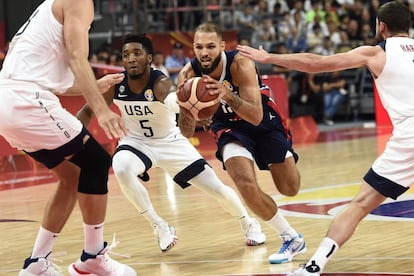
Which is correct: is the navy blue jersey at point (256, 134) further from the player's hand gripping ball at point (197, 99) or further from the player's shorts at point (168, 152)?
the player's hand gripping ball at point (197, 99)

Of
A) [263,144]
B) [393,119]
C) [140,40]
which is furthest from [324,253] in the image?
[140,40]

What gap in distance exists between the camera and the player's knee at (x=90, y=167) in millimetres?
5770

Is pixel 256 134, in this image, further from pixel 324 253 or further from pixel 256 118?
pixel 324 253

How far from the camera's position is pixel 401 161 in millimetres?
5754

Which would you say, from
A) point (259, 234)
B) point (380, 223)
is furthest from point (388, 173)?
point (380, 223)

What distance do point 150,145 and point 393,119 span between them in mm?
2447

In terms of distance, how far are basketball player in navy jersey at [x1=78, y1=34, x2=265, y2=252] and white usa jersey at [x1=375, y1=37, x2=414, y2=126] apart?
1968mm

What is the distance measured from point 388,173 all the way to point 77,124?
197 centimetres

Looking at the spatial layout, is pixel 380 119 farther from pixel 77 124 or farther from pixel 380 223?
pixel 77 124

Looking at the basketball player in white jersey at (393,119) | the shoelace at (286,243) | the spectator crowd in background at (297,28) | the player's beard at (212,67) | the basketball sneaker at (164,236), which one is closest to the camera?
the basketball player in white jersey at (393,119)

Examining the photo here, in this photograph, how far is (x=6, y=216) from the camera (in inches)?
376

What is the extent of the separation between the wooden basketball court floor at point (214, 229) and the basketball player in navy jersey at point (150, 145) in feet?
1.16

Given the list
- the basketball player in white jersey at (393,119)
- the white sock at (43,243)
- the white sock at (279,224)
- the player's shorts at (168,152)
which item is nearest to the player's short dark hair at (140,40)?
the player's shorts at (168,152)

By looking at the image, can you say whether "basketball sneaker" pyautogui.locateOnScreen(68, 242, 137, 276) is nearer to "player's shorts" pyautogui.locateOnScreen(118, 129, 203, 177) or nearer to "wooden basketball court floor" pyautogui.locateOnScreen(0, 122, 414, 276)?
"wooden basketball court floor" pyautogui.locateOnScreen(0, 122, 414, 276)
